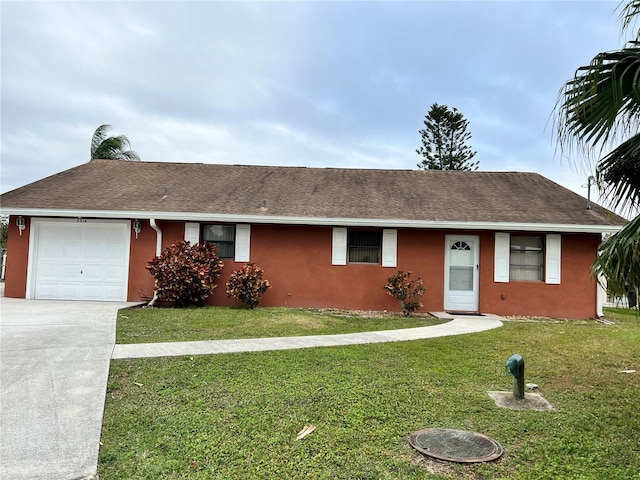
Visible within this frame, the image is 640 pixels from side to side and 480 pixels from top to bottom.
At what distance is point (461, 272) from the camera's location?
1203cm

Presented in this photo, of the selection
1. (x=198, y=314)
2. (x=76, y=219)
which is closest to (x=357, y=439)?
(x=198, y=314)

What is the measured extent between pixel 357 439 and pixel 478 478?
94cm

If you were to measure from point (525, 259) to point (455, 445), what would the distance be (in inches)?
391

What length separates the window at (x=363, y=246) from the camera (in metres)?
12.2

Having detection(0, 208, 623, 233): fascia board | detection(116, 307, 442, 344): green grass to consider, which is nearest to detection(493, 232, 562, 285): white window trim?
detection(0, 208, 623, 233): fascia board

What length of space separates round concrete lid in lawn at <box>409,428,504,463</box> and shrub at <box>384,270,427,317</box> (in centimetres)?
761

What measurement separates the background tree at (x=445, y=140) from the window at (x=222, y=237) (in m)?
24.7

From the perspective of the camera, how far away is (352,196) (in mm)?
13086

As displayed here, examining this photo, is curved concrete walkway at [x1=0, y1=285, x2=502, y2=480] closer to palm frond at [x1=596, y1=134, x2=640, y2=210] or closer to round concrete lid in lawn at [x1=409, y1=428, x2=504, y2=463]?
round concrete lid in lawn at [x1=409, y1=428, x2=504, y2=463]

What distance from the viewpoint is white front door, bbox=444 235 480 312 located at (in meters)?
12.0

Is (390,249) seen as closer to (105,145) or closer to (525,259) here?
(525,259)

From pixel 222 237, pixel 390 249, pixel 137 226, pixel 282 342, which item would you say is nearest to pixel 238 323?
pixel 282 342

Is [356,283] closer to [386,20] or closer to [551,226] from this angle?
[551,226]

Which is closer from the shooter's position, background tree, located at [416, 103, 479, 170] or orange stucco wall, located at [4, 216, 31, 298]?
orange stucco wall, located at [4, 216, 31, 298]
